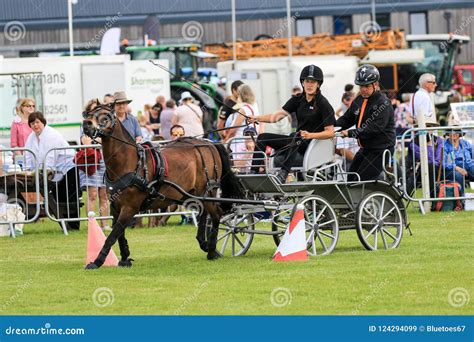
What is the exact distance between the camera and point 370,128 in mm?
15328

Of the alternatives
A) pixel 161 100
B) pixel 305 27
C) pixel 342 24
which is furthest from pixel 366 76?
pixel 305 27

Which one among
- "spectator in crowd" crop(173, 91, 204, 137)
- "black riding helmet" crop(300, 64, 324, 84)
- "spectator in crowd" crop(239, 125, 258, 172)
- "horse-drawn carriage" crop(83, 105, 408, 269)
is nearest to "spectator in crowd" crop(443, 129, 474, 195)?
"spectator in crowd" crop(239, 125, 258, 172)

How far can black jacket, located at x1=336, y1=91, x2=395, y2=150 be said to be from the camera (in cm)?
1535

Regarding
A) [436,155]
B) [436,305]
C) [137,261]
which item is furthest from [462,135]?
[436,305]

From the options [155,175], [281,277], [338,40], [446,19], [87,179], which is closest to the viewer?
[281,277]

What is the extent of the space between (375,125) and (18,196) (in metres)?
6.17

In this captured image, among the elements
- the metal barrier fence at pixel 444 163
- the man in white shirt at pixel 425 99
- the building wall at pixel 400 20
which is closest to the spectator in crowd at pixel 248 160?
the metal barrier fence at pixel 444 163

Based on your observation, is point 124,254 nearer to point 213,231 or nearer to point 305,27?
point 213,231

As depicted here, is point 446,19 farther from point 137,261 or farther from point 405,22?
point 137,261

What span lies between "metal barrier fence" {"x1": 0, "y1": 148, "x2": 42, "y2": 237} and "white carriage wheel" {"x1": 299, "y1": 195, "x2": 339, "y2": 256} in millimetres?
5438

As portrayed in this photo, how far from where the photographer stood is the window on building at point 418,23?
165ft

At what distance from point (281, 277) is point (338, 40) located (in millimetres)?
30147

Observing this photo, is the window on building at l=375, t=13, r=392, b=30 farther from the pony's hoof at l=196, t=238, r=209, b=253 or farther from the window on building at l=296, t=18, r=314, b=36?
the pony's hoof at l=196, t=238, r=209, b=253

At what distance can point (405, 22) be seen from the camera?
49.6 m
